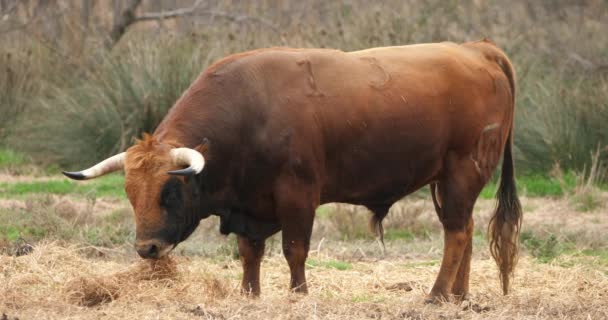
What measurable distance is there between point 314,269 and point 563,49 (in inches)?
475

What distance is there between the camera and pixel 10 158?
1566 centimetres

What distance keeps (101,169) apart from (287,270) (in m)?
2.73

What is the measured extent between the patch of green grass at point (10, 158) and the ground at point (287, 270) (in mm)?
1368

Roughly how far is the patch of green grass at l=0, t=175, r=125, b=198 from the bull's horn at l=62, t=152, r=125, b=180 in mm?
6018

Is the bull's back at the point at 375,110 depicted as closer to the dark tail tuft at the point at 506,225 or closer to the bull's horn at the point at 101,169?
the dark tail tuft at the point at 506,225

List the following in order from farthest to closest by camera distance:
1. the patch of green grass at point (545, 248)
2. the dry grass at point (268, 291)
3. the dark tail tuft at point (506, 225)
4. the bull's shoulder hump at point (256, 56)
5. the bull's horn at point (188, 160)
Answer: the patch of green grass at point (545, 248)
the dark tail tuft at point (506, 225)
the bull's shoulder hump at point (256, 56)
the dry grass at point (268, 291)
the bull's horn at point (188, 160)

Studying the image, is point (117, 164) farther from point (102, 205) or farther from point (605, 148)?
point (605, 148)

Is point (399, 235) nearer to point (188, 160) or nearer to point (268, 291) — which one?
point (268, 291)

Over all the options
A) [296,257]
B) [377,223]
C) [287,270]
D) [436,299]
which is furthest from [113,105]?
[436,299]

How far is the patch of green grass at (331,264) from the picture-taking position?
964 centimetres

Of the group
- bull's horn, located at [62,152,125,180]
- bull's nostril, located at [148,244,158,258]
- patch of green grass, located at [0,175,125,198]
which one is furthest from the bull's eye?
patch of green grass, located at [0,175,125,198]

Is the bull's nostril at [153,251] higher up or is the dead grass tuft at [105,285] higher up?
the bull's nostril at [153,251]

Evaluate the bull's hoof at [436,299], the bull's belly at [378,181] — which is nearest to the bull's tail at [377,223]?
the bull's belly at [378,181]

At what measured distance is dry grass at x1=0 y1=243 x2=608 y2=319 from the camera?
273 inches
